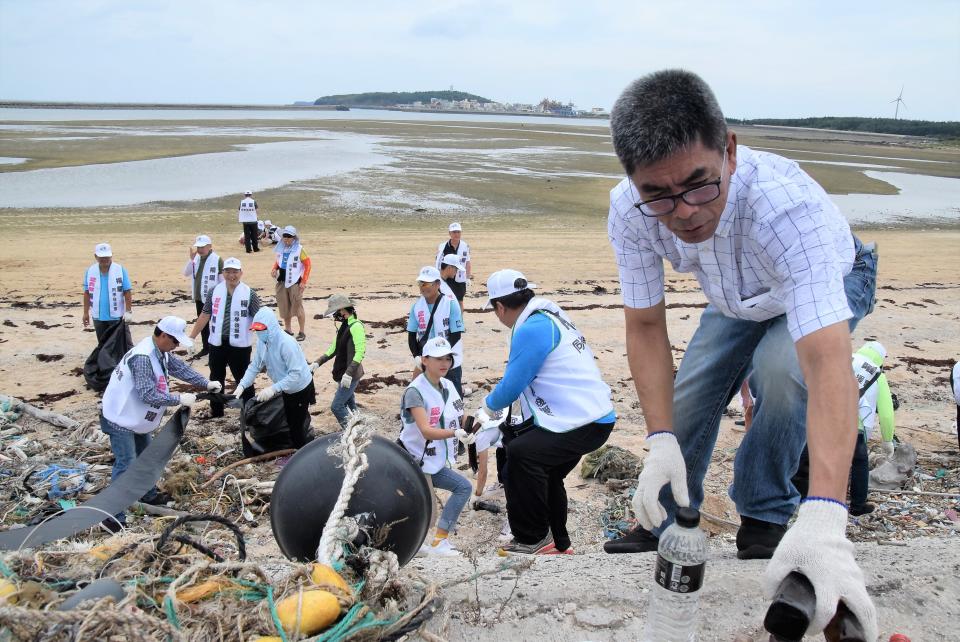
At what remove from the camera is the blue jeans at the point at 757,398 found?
118 inches

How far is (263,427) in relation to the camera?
24.7ft

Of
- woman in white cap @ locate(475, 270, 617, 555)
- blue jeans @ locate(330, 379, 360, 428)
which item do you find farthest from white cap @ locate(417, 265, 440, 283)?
woman in white cap @ locate(475, 270, 617, 555)

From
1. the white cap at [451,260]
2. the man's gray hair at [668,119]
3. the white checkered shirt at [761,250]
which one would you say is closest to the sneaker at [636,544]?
the white checkered shirt at [761,250]

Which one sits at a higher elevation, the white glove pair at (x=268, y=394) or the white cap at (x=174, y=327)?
the white cap at (x=174, y=327)

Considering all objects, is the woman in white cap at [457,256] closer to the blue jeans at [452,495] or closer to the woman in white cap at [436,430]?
the woman in white cap at [436,430]

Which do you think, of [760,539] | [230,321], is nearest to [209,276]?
[230,321]

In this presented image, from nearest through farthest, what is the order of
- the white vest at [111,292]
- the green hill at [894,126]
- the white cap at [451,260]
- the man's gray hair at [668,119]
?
the man's gray hair at [668,119] → the white vest at [111,292] → the white cap at [451,260] → the green hill at [894,126]

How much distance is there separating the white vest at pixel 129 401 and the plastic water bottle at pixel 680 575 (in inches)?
216

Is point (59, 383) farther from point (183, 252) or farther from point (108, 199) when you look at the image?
point (108, 199)

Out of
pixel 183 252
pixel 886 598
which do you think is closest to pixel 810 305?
pixel 886 598

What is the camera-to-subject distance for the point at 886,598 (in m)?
3.09

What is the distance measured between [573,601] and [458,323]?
5802 millimetres

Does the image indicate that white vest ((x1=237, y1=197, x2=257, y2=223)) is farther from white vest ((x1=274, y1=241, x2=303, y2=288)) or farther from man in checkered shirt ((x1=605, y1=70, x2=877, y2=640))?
man in checkered shirt ((x1=605, y1=70, x2=877, y2=640))

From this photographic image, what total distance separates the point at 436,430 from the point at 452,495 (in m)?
0.61
